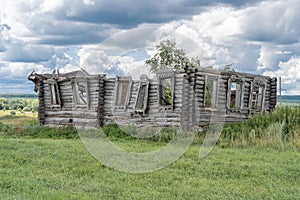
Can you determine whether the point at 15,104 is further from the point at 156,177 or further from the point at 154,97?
the point at 156,177

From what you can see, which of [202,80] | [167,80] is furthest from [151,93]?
[202,80]

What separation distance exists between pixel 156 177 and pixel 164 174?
34cm

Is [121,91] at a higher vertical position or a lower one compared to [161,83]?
lower

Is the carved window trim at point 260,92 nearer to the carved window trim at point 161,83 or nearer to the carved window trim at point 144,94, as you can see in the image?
the carved window trim at point 161,83

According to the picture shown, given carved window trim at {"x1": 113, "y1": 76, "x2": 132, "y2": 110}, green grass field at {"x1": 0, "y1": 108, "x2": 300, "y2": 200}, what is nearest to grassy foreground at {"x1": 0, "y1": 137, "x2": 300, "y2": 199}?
green grass field at {"x1": 0, "y1": 108, "x2": 300, "y2": 200}

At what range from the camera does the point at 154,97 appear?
2130 cm

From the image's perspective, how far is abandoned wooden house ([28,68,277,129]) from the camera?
20359 mm

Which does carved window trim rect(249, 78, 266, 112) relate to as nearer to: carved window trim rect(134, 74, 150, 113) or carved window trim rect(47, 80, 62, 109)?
carved window trim rect(134, 74, 150, 113)

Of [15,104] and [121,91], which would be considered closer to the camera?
[121,91]

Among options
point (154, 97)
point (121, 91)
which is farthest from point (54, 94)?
point (154, 97)

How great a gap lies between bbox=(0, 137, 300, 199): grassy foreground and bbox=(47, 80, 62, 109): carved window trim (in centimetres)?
1208

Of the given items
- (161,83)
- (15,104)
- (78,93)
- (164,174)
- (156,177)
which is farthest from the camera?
(15,104)

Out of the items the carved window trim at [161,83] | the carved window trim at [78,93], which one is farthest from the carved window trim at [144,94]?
the carved window trim at [78,93]

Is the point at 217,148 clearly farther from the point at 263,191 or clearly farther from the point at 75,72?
the point at 75,72
